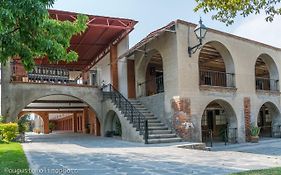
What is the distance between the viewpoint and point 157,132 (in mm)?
14641

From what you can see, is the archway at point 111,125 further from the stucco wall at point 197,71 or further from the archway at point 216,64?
the archway at point 216,64

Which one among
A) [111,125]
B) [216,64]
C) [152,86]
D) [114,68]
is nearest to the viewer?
[111,125]

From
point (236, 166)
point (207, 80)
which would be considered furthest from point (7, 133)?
point (207, 80)

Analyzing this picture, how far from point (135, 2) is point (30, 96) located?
28.5ft

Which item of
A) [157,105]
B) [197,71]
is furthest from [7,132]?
[197,71]

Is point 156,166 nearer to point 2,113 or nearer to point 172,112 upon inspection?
point 172,112

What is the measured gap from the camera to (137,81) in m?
18.9

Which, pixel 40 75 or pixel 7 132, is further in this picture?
pixel 40 75

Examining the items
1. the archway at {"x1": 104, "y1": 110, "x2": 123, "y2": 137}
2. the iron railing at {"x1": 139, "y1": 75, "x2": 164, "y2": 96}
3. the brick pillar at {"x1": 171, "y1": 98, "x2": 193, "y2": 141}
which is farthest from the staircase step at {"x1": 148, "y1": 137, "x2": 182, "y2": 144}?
the archway at {"x1": 104, "y1": 110, "x2": 123, "y2": 137}

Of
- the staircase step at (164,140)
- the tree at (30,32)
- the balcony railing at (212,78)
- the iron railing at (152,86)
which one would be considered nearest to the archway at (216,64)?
the balcony railing at (212,78)

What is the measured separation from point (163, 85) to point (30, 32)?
12007 mm

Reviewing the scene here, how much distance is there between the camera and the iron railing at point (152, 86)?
62.6ft

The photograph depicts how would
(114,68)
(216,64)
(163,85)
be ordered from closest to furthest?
(163,85)
(114,68)
(216,64)

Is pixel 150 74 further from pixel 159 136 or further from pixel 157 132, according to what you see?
pixel 159 136
